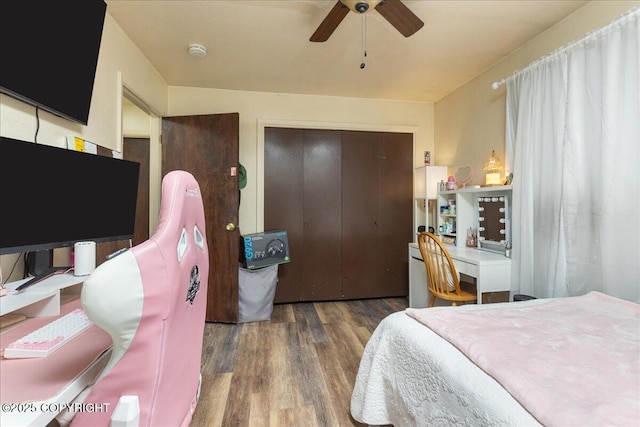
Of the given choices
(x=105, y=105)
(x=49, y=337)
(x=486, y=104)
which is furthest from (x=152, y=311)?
(x=486, y=104)

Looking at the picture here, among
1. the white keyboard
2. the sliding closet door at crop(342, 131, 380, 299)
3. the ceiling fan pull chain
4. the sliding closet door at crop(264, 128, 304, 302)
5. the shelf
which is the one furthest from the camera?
the sliding closet door at crop(342, 131, 380, 299)

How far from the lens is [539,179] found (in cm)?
207

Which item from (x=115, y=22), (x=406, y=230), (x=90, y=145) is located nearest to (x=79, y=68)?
(x=90, y=145)

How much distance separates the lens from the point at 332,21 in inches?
65.4

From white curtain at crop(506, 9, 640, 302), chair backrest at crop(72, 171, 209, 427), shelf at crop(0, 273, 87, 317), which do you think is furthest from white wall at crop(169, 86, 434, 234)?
chair backrest at crop(72, 171, 209, 427)

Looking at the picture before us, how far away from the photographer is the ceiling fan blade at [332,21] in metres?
1.54

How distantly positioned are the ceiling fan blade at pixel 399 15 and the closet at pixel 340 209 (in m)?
1.79

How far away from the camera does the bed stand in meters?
0.73

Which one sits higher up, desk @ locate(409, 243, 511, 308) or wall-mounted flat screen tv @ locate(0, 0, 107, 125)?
wall-mounted flat screen tv @ locate(0, 0, 107, 125)

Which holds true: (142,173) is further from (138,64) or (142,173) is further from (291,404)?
(291,404)

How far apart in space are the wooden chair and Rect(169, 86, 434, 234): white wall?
1579 millimetres

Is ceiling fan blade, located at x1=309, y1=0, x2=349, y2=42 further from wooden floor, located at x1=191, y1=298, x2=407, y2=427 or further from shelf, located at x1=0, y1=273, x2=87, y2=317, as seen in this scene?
wooden floor, located at x1=191, y1=298, x2=407, y2=427

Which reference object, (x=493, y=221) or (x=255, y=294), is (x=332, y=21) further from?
(x=255, y=294)

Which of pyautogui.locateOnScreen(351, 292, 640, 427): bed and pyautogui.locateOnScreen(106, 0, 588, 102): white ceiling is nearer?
pyautogui.locateOnScreen(351, 292, 640, 427): bed
